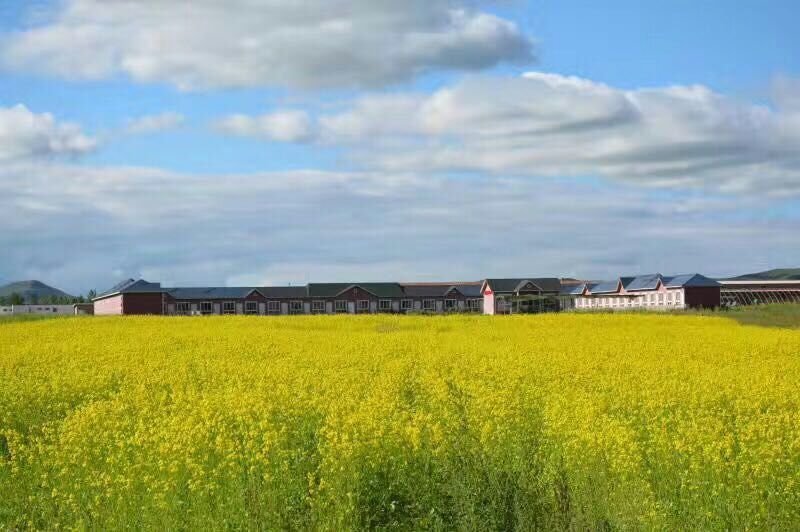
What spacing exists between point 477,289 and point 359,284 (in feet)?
57.4

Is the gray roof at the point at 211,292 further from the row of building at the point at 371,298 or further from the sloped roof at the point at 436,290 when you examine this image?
the sloped roof at the point at 436,290

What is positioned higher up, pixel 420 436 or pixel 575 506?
pixel 420 436

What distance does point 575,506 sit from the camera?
34.7 ft

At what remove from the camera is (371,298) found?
367ft

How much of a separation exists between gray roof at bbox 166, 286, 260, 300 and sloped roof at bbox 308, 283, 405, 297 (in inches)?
291

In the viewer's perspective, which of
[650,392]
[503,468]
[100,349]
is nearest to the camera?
[503,468]

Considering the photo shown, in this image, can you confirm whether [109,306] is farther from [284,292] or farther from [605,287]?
[605,287]

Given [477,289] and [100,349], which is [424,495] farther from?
[477,289]

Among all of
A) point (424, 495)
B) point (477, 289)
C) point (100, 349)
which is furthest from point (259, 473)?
point (477, 289)

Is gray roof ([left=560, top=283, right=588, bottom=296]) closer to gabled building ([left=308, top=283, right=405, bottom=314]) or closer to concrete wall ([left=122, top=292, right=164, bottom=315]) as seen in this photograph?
gabled building ([left=308, top=283, right=405, bottom=314])

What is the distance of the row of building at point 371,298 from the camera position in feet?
332

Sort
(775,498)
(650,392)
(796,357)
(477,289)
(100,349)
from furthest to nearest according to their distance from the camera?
(477,289) < (100,349) < (796,357) < (650,392) < (775,498)

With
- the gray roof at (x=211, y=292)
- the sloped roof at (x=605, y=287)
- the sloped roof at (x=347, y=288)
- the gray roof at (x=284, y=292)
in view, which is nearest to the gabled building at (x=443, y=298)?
the sloped roof at (x=347, y=288)

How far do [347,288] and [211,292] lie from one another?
17.0 meters
